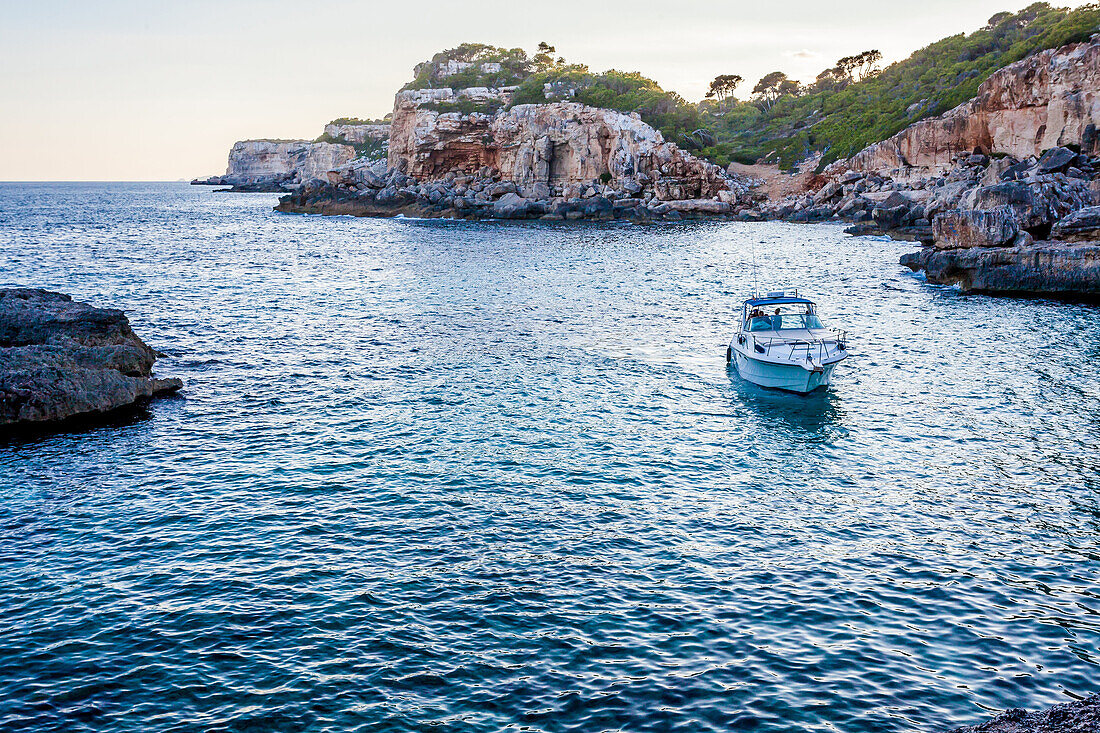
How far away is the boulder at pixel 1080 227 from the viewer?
4406cm

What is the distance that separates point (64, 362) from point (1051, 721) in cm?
2647

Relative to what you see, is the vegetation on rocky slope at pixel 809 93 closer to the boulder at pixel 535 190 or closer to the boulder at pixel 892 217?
the boulder at pixel 535 190

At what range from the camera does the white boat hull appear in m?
27.3

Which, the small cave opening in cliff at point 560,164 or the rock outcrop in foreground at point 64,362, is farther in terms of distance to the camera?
the small cave opening in cliff at point 560,164

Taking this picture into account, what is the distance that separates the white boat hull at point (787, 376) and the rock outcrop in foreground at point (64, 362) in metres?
20.5

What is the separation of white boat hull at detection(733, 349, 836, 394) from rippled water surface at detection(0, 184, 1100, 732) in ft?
1.63

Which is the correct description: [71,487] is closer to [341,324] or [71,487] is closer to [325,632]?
[325,632]

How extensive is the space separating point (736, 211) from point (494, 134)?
124 ft

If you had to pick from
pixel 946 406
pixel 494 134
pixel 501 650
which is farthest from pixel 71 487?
pixel 494 134

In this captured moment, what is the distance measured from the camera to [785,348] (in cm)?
2842

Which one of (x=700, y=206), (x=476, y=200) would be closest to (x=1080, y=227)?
(x=700, y=206)

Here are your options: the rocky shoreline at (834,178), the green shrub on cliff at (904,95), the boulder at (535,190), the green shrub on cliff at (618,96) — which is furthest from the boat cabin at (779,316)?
the green shrub on cliff at (618,96)

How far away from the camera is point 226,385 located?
28.7 m

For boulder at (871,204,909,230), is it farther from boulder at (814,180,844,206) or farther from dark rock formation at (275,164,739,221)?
dark rock formation at (275,164,739,221)
